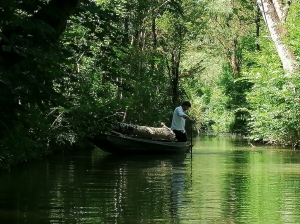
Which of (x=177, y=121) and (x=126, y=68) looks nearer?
(x=177, y=121)

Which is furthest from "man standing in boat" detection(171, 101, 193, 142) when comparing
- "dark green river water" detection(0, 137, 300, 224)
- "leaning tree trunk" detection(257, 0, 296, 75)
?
"dark green river water" detection(0, 137, 300, 224)

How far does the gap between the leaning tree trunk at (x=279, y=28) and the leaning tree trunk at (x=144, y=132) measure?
504cm

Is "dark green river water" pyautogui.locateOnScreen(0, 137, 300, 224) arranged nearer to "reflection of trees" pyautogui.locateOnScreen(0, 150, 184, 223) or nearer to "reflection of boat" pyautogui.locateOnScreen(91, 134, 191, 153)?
"reflection of trees" pyautogui.locateOnScreen(0, 150, 184, 223)

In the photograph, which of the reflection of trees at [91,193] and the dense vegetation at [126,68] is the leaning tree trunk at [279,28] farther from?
the reflection of trees at [91,193]

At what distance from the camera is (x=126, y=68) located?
27797 millimetres

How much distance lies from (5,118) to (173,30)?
102ft

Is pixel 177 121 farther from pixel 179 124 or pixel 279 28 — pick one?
pixel 279 28

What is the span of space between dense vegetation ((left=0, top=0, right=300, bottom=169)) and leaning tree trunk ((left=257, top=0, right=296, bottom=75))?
0.24 metres

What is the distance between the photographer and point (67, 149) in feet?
76.6

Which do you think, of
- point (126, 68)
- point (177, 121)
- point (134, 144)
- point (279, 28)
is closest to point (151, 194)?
point (134, 144)

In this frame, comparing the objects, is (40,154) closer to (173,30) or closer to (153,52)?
(153,52)

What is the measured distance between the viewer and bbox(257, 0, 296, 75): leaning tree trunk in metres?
24.2

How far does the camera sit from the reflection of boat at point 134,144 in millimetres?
22000

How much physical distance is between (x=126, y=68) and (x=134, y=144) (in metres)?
6.40
